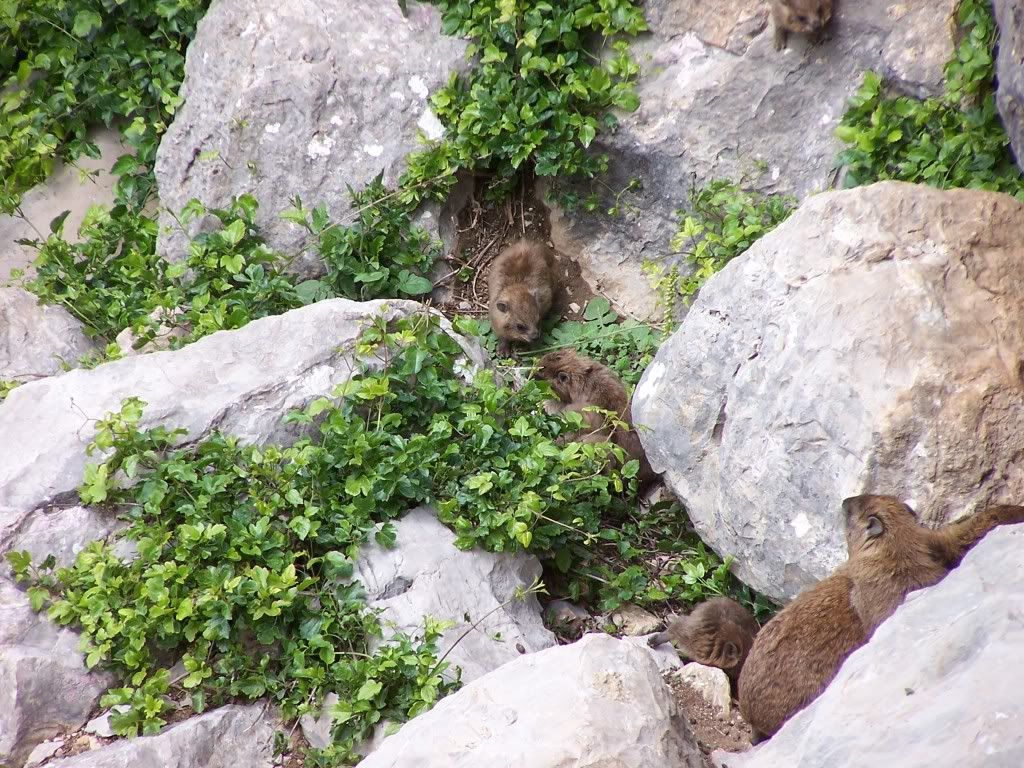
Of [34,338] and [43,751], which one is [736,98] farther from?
[43,751]

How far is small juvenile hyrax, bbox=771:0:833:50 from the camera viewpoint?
7035mm

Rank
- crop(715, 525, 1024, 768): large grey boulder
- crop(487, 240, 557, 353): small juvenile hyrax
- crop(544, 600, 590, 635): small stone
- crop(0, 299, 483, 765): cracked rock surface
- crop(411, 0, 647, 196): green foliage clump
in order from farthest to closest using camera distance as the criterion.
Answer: crop(487, 240, 557, 353): small juvenile hyrax → crop(411, 0, 647, 196): green foliage clump → crop(544, 600, 590, 635): small stone → crop(0, 299, 483, 765): cracked rock surface → crop(715, 525, 1024, 768): large grey boulder

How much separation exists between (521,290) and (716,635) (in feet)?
11.1

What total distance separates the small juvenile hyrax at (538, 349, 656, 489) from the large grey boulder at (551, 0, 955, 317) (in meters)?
0.90

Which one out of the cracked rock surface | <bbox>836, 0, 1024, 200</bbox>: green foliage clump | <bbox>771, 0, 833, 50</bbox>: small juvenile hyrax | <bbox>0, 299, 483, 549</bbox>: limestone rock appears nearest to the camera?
the cracked rock surface

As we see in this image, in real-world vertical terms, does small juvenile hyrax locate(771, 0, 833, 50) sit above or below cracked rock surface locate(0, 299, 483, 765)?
below

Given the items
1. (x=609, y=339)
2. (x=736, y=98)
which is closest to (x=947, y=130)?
(x=736, y=98)

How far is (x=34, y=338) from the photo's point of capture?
7852mm

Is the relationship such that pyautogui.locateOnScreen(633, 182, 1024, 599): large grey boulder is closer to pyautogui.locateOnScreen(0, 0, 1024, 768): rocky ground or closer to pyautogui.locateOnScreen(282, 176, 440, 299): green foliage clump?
pyautogui.locateOnScreen(0, 0, 1024, 768): rocky ground

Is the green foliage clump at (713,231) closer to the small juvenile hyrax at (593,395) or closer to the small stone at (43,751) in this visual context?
the small juvenile hyrax at (593,395)

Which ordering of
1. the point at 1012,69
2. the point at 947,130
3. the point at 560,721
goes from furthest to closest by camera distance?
the point at 947,130, the point at 1012,69, the point at 560,721

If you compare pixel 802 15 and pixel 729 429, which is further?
pixel 802 15

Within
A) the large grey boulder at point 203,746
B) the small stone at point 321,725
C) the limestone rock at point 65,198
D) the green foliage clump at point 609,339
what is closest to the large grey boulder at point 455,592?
the small stone at point 321,725

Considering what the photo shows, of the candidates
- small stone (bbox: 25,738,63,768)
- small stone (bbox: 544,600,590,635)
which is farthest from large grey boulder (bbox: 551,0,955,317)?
small stone (bbox: 25,738,63,768)
